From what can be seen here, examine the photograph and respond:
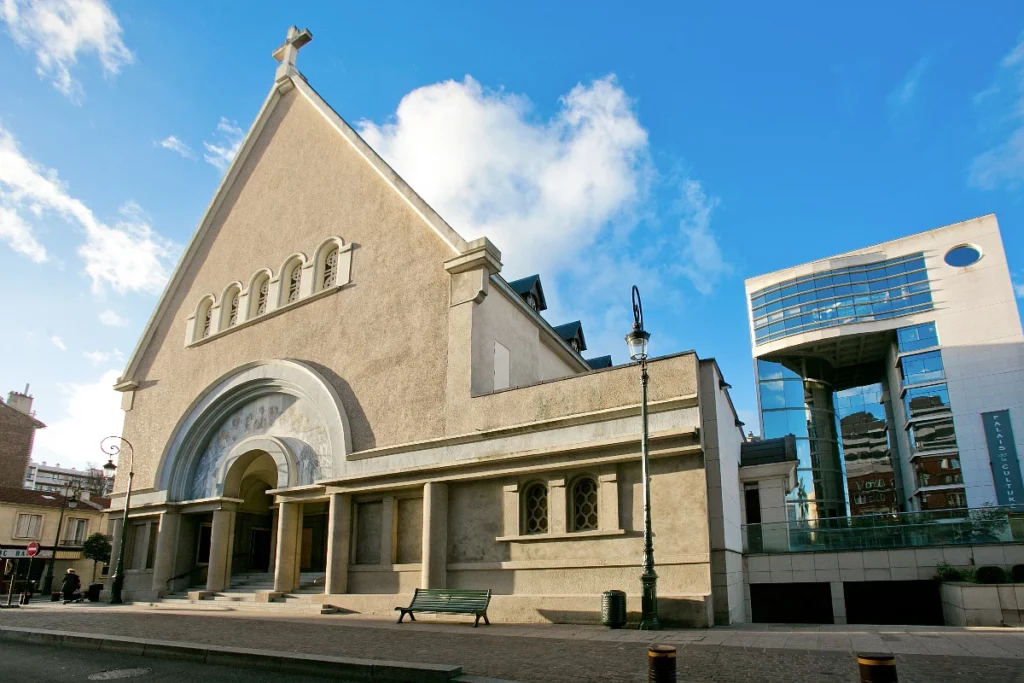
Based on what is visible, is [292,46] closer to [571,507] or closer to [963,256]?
[571,507]

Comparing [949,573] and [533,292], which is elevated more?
[533,292]

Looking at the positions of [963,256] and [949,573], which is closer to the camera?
[949,573]

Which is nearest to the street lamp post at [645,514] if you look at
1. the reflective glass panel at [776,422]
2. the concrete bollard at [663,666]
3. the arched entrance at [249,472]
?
the concrete bollard at [663,666]

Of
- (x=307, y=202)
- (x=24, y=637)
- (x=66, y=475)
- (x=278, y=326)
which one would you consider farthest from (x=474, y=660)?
(x=66, y=475)

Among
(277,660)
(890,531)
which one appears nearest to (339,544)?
(277,660)

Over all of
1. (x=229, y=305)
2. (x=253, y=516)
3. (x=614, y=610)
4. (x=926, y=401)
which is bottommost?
(x=614, y=610)

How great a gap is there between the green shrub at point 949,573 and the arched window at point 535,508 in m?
11.6

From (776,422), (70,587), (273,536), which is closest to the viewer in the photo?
(273,536)

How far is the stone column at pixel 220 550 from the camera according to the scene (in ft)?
75.6

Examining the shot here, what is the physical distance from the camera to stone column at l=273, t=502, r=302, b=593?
2070 centimetres

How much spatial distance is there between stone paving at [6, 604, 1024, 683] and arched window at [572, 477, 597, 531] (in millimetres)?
2668

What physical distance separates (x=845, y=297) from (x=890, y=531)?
42815mm

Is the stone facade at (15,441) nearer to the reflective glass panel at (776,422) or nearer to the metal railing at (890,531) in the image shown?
the metal railing at (890,531)

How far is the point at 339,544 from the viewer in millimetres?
19453
